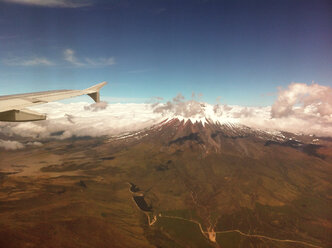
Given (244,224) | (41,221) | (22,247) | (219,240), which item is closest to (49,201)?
(41,221)

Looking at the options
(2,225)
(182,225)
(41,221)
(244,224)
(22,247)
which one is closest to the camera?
(22,247)

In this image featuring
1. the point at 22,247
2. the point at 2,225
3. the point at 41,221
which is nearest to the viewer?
the point at 22,247

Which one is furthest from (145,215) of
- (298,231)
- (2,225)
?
(298,231)

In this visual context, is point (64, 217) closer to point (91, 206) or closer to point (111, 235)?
point (91, 206)

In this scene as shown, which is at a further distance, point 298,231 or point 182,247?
point 298,231

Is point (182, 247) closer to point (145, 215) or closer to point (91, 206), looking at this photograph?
point (145, 215)

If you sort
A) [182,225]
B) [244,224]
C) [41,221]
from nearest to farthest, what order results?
[41,221]
[182,225]
[244,224]

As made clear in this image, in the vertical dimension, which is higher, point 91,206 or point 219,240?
point 91,206

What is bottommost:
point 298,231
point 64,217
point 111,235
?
point 298,231

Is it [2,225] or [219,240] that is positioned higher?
[2,225]
